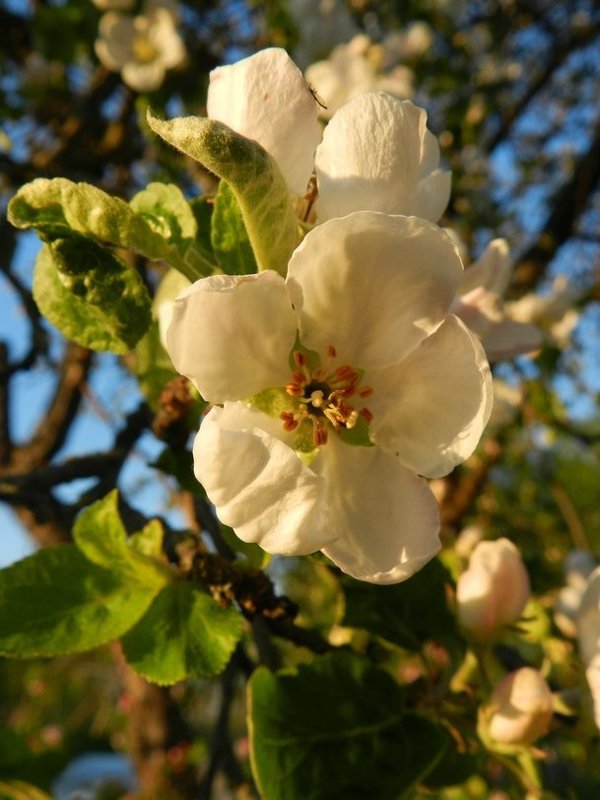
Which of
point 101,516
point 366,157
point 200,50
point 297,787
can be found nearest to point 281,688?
point 297,787

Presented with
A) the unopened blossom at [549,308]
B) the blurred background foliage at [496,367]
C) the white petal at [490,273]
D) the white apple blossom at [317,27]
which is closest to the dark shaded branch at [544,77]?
the blurred background foliage at [496,367]

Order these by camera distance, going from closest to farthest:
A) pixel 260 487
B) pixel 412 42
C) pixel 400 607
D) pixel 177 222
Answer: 1. pixel 260 487
2. pixel 177 222
3. pixel 400 607
4. pixel 412 42

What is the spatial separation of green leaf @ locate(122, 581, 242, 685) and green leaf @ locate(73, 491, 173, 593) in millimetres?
18

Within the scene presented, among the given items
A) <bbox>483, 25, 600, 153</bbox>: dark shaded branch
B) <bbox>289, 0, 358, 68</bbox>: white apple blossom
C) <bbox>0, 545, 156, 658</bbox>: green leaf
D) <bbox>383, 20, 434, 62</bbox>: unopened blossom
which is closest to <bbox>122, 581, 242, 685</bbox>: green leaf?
<bbox>0, 545, 156, 658</bbox>: green leaf

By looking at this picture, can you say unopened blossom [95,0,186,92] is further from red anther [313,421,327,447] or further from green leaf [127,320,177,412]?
red anther [313,421,327,447]

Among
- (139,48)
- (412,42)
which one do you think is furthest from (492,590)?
(412,42)

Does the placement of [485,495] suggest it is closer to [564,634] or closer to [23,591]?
[564,634]

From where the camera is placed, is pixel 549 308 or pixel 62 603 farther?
pixel 549 308

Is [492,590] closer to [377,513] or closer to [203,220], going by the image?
[377,513]

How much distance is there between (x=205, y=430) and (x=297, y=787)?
33 cm

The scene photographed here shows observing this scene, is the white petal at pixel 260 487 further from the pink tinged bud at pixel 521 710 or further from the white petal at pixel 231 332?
the pink tinged bud at pixel 521 710

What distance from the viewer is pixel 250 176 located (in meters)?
0.47

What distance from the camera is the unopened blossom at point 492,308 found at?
672 millimetres

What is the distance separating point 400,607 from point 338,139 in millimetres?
464
